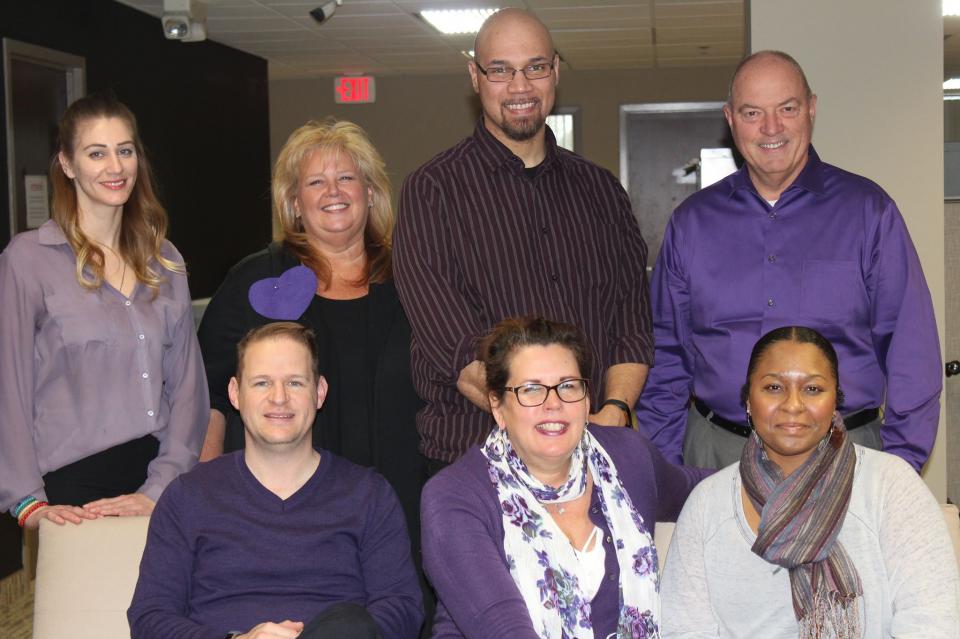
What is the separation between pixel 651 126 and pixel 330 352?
10419mm

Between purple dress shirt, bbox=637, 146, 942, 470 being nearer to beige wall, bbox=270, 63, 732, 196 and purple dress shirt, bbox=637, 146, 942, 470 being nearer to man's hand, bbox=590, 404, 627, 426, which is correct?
man's hand, bbox=590, 404, 627, 426

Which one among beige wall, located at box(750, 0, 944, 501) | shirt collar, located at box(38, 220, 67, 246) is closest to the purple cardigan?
shirt collar, located at box(38, 220, 67, 246)

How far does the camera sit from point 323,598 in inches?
97.5

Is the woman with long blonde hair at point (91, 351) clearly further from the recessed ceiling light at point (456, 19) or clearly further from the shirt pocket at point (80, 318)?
the recessed ceiling light at point (456, 19)

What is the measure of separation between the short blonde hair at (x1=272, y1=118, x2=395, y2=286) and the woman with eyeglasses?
814mm

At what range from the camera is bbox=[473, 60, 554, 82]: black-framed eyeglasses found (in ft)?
9.04

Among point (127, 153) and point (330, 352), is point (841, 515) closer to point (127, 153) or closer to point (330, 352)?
point (330, 352)

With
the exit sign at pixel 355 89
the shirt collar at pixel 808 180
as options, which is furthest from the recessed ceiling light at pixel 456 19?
the shirt collar at pixel 808 180

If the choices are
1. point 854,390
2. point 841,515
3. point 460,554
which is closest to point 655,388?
point 854,390

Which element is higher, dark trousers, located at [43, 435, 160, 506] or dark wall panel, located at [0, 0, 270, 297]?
dark wall panel, located at [0, 0, 270, 297]

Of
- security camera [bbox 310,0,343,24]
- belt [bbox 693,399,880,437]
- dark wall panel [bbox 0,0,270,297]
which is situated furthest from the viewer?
security camera [bbox 310,0,343,24]

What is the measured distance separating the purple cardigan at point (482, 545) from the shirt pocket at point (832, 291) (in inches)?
25.8

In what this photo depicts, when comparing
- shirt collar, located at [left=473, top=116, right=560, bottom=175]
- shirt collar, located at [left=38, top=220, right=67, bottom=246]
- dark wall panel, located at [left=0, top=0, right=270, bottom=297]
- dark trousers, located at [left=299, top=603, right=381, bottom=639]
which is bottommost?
dark trousers, located at [left=299, top=603, right=381, bottom=639]

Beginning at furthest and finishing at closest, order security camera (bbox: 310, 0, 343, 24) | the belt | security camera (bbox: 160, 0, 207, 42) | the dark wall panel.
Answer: security camera (bbox: 310, 0, 343, 24) → security camera (bbox: 160, 0, 207, 42) → the dark wall panel → the belt
